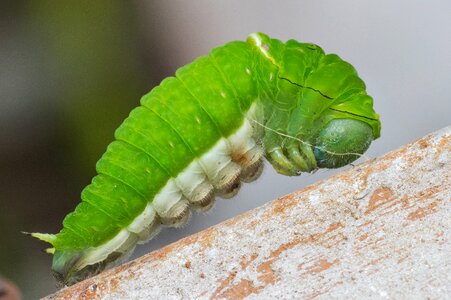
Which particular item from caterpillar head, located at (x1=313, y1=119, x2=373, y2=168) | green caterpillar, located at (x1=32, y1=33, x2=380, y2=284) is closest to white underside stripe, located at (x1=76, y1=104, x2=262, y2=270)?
green caterpillar, located at (x1=32, y1=33, x2=380, y2=284)

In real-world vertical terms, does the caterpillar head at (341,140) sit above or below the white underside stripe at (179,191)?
above

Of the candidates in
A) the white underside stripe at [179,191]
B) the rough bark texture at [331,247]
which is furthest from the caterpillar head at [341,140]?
the rough bark texture at [331,247]

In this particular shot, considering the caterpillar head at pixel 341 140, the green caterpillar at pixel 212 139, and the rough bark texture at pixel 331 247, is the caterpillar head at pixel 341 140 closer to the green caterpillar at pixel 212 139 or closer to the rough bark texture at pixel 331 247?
the green caterpillar at pixel 212 139

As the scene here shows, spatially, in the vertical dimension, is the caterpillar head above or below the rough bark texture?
above

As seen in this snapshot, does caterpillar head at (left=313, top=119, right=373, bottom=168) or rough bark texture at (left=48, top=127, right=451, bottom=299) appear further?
caterpillar head at (left=313, top=119, right=373, bottom=168)

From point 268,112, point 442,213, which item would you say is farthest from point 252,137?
point 442,213

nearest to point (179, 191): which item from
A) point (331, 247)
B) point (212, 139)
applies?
point (212, 139)

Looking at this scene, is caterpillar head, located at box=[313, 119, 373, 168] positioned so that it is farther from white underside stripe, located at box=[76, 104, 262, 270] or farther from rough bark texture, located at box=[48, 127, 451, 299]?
rough bark texture, located at box=[48, 127, 451, 299]
